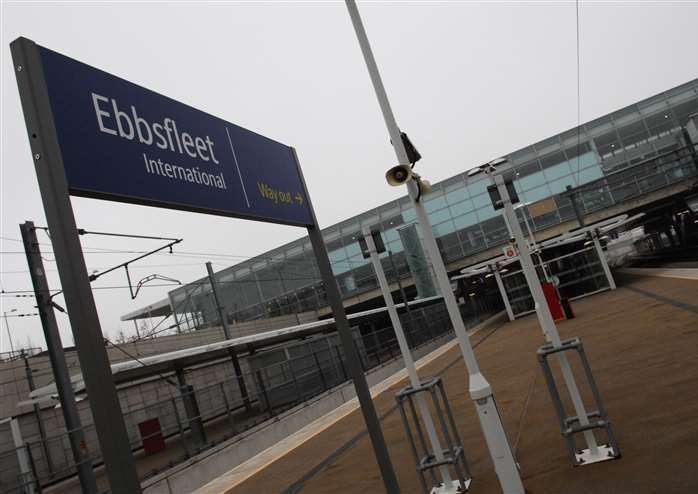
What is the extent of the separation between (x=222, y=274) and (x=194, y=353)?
109 ft

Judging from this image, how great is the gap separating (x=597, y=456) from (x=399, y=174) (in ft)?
9.94

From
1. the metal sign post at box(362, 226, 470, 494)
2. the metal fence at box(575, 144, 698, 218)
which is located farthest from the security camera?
the metal fence at box(575, 144, 698, 218)

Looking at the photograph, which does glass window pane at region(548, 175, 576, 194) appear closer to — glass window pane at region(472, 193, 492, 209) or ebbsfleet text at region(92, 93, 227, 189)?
glass window pane at region(472, 193, 492, 209)

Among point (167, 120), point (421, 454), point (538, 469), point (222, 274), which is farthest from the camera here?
point (222, 274)

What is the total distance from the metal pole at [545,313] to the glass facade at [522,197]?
2939cm

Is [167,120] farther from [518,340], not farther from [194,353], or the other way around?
[518,340]

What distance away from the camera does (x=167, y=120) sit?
336cm

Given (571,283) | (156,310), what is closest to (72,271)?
(571,283)

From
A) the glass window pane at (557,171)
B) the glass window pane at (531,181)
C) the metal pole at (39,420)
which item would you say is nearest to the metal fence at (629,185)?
the glass window pane at (557,171)

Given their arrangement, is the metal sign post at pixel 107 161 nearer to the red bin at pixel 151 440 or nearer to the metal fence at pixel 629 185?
the red bin at pixel 151 440

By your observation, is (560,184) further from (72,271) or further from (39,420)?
(72,271)

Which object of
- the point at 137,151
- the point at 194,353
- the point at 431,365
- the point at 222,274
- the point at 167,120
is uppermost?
the point at 222,274

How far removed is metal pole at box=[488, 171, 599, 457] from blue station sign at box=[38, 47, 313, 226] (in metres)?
2.59

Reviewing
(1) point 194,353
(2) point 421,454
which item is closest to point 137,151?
(2) point 421,454
